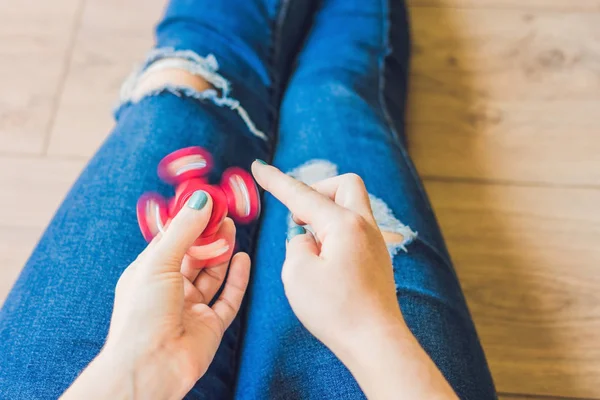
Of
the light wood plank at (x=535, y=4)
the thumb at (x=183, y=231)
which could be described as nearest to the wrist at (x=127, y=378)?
the thumb at (x=183, y=231)

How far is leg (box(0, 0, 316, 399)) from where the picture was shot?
1.82 ft

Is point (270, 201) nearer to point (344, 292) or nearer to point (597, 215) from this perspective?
point (344, 292)

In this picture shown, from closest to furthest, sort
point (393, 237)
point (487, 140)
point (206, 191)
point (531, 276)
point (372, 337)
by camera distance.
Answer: point (372, 337) < point (206, 191) < point (393, 237) < point (531, 276) < point (487, 140)

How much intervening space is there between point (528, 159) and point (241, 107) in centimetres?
52

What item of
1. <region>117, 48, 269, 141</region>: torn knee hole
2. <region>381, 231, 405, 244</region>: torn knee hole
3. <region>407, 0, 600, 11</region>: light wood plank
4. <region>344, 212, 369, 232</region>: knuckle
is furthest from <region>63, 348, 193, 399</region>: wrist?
<region>407, 0, 600, 11</region>: light wood plank

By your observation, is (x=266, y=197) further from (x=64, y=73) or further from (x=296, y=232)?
(x=64, y=73)

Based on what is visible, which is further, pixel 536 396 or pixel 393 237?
pixel 536 396

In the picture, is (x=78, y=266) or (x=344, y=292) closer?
(x=344, y=292)

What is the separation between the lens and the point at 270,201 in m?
0.74

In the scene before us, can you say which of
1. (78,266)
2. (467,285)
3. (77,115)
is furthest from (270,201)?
(77,115)

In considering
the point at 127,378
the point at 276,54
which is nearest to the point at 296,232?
the point at 127,378

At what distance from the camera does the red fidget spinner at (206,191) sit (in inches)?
21.0

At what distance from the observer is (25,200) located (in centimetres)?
93

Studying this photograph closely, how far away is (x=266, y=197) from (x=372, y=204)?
16 centimetres
